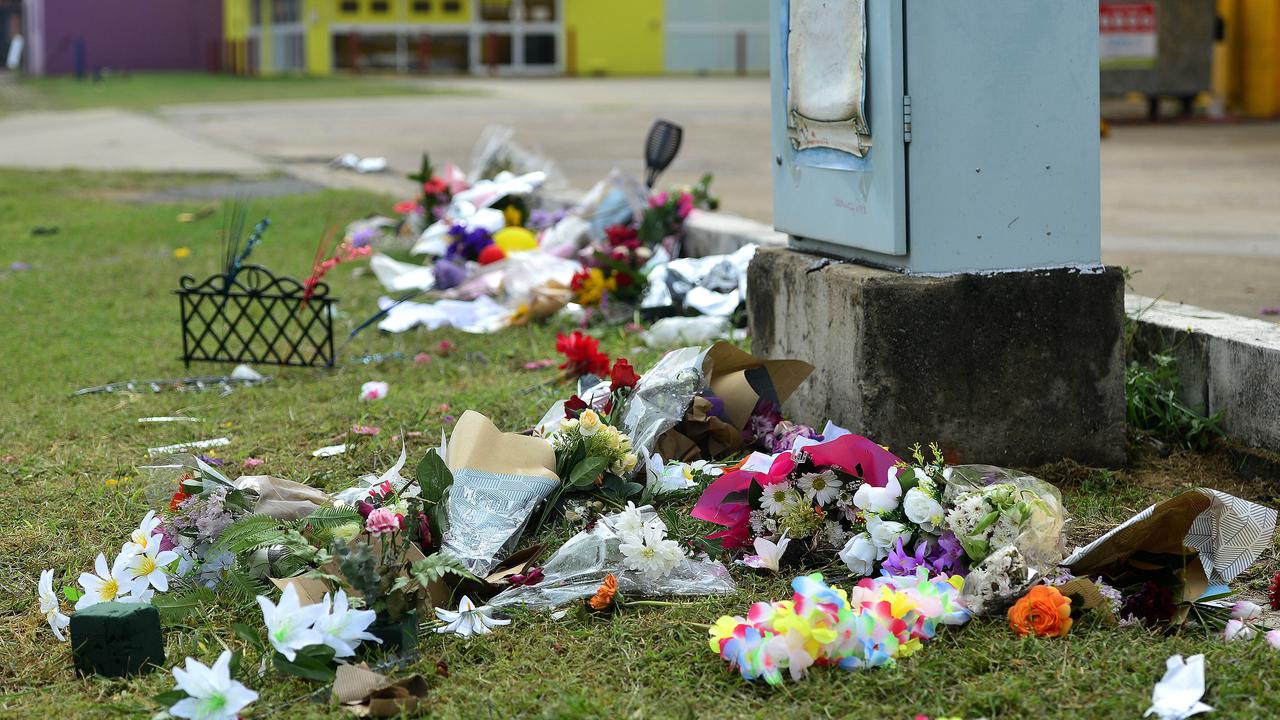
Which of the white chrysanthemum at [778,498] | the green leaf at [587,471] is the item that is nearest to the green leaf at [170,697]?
the green leaf at [587,471]

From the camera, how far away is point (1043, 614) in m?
2.28

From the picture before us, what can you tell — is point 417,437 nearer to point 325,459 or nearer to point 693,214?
point 325,459

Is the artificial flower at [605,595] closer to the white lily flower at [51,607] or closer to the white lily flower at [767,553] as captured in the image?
the white lily flower at [767,553]

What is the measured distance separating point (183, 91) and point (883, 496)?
1125 inches

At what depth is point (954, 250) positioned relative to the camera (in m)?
3.14

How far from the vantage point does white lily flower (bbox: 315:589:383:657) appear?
2.16m

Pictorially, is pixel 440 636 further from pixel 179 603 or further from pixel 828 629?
pixel 828 629

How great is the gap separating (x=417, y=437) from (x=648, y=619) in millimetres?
1353

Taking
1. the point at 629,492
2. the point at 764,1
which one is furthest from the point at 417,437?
the point at 764,1

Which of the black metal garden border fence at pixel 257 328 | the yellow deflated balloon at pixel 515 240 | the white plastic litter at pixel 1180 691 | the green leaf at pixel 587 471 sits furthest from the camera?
the yellow deflated balloon at pixel 515 240

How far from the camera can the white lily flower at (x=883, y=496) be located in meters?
2.54

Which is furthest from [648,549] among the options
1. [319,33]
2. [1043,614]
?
[319,33]

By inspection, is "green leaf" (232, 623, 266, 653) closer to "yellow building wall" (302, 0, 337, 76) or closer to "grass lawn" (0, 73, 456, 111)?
"grass lawn" (0, 73, 456, 111)

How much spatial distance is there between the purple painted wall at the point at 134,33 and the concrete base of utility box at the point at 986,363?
4656 cm
